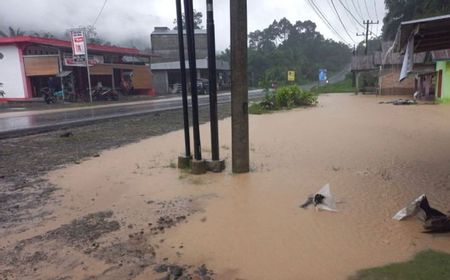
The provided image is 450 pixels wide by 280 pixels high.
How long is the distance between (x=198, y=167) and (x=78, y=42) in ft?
81.4

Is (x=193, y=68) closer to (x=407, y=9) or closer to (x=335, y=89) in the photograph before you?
(x=407, y=9)

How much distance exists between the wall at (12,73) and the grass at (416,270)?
105 ft

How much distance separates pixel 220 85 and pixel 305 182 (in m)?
50.3

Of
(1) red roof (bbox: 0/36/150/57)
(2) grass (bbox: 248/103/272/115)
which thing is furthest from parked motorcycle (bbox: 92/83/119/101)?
(2) grass (bbox: 248/103/272/115)

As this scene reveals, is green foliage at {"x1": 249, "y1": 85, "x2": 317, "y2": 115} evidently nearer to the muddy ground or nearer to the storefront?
the muddy ground

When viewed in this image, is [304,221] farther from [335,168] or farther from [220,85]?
[220,85]

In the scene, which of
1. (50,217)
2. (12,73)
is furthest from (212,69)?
(12,73)

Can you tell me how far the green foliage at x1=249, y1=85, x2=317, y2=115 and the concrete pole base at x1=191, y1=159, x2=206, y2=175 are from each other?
45.5ft

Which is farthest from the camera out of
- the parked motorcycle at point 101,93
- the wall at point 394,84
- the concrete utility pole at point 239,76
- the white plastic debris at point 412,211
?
the wall at point 394,84

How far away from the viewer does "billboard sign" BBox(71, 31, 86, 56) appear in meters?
29.2

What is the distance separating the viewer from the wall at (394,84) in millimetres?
32691

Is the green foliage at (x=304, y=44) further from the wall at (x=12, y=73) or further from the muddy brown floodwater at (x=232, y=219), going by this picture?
the muddy brown floodwater at (x=232, y=219)

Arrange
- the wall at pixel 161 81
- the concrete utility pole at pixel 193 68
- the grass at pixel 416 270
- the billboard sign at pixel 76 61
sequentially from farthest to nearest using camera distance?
the wall at pixel 161 81 < the billboard sign at pixel 76 61 < the concrete utility pole at pixel 193 68 < the grass at pixel 416 270

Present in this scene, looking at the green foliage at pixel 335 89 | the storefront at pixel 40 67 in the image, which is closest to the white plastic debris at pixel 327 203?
the storefront at pixel 40 67
